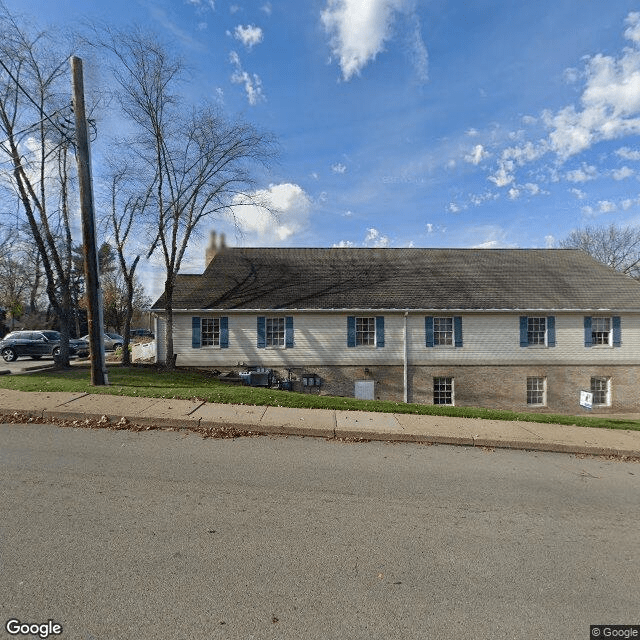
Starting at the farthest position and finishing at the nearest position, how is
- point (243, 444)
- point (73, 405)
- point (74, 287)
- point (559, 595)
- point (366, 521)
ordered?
point (74, 287) → point (73, 405) → point (243, 444) → point (366, 521) → point (559, 595)

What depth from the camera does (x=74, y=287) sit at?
3453 centimetres

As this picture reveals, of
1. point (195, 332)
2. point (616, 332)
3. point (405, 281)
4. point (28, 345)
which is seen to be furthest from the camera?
point (28, 345)

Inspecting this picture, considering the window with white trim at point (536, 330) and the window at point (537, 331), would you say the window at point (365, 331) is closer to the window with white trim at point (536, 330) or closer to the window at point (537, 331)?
the window at point (537, 331)

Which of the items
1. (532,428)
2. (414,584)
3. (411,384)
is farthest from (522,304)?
(414,584)

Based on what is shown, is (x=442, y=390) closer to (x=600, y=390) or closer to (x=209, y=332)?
(x=600, y=390)

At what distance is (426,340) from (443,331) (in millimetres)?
Answer: 983

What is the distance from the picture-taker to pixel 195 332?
55.6 ft

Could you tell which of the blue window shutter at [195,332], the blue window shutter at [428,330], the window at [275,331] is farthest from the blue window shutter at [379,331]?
the blue window shutter at [195,332]

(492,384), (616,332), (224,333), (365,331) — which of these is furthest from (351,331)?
(616,332)

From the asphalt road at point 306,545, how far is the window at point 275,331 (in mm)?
11509

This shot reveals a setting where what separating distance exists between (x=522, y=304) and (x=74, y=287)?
36330 mm

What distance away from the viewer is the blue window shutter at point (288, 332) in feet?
55.9

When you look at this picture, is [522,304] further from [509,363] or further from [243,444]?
[243,444]

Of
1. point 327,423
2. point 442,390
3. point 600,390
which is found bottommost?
point 600,390
